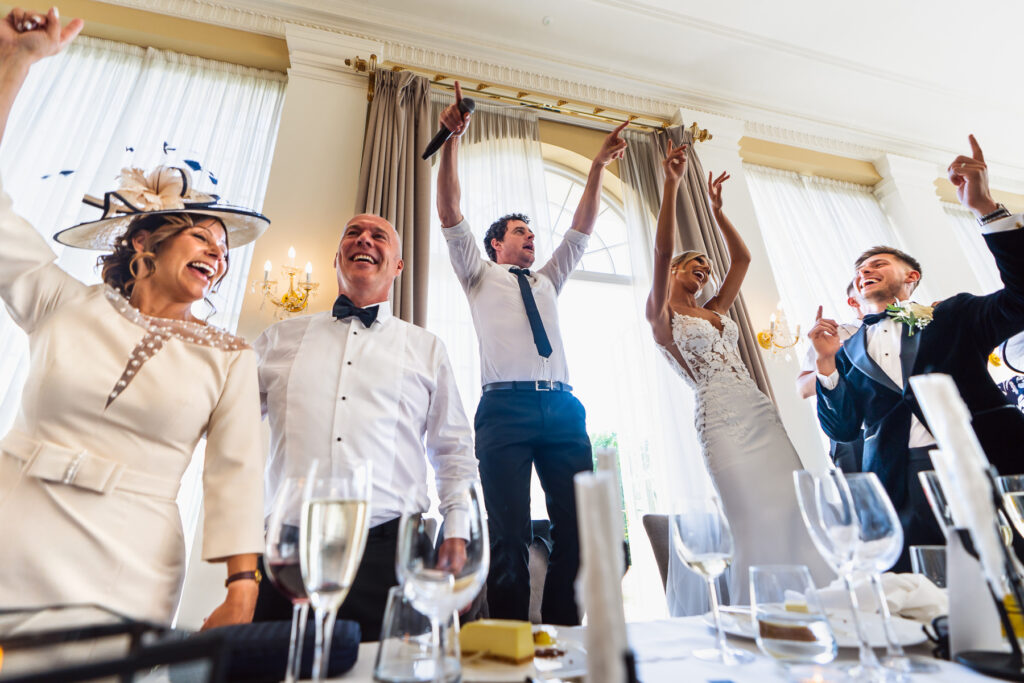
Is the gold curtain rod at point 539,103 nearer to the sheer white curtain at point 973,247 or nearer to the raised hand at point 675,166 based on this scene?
the raised hand at point 675,166

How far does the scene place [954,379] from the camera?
165 cm

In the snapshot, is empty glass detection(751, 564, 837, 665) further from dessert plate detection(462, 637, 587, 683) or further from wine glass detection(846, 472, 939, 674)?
dessert plate detection(462, 637, 587, 683)

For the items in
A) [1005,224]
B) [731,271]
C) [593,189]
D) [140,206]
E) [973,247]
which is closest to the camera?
[140,206]

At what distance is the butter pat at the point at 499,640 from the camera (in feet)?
1.91

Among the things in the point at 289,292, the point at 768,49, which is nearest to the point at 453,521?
the point at 289,292

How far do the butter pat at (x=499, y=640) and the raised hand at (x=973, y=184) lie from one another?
71.7 inches

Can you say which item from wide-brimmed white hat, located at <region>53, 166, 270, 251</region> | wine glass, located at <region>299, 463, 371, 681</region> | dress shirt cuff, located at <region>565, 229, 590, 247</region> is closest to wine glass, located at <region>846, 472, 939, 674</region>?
wine glass, located at <region>299, 463, 371, 681</region>

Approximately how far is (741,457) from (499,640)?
4.56 feet

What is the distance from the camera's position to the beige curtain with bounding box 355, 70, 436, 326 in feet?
8.63

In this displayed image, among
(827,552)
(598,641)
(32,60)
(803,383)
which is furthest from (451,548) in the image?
(803,383)

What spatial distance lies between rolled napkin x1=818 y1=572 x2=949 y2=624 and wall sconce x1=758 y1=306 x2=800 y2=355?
262 cm

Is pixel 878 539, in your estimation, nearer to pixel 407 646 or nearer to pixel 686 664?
pixel 686 664

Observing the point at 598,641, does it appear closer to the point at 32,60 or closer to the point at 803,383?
the point at 32,60

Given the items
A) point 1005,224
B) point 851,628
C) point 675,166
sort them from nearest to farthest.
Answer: point 851,628
point 1005,224
point 675,166
